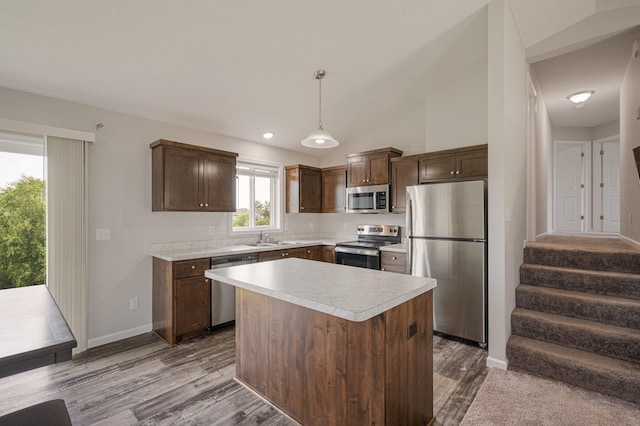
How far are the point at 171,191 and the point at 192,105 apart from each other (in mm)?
1010

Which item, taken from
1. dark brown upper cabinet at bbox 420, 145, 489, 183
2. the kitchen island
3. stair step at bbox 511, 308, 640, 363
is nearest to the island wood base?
the kitchen island

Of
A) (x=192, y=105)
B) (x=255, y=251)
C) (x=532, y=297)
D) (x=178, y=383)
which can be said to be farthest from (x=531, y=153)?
(x=178, y=383)

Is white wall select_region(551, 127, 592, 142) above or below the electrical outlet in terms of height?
above

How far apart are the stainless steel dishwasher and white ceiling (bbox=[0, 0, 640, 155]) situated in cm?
177

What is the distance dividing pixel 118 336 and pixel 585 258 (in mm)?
4943

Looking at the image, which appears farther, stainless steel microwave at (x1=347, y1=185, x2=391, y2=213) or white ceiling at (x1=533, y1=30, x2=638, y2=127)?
stainless steel microwave at (x1=347, y1=185, x2=391, y2=213)

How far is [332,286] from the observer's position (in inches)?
73.0

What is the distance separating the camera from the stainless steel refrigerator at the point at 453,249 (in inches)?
121

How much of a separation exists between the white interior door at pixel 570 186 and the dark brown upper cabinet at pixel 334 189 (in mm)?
4766

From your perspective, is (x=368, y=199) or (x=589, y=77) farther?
(x=368, y=199)

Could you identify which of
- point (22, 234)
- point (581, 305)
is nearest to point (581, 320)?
point (581, 305)

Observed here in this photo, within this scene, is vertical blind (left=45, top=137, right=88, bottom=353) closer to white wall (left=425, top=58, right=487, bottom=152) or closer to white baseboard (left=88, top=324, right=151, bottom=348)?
white baseboard (left=88, top=324, right=151, bottom=348)

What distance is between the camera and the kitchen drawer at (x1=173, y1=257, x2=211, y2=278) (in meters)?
3.22

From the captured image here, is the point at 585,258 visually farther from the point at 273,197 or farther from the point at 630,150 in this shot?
the point at 273,197
